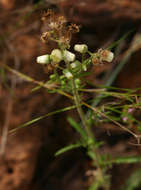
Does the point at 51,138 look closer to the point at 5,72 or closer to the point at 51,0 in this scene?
the point at 5,72

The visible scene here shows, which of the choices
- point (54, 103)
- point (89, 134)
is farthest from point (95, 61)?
point (54, 103)

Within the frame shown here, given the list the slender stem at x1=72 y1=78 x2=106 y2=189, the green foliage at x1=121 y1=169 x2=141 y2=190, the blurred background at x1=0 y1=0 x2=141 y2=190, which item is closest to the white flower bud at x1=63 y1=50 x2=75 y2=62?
the slender stem at x1=72 y1=78 x2=106 y2=189

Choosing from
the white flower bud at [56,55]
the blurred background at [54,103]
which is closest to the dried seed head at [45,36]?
the white flower bud at [56,55]

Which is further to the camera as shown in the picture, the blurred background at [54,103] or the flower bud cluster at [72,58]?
the blurred background at [54,103]

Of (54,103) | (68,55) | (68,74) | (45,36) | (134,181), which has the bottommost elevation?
(134,181)

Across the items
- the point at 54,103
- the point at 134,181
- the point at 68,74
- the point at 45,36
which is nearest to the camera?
the point at 45,36

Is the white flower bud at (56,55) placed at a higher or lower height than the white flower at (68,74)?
higher

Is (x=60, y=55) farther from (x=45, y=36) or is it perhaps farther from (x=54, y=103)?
(x=54, y=103)

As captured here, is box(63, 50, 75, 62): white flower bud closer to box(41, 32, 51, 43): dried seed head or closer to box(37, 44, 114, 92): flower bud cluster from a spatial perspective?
box(37, 44, 114, 92): flower bud cluster

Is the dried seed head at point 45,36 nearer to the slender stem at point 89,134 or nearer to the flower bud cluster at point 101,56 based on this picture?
the flower bud cluster at point 101,56
